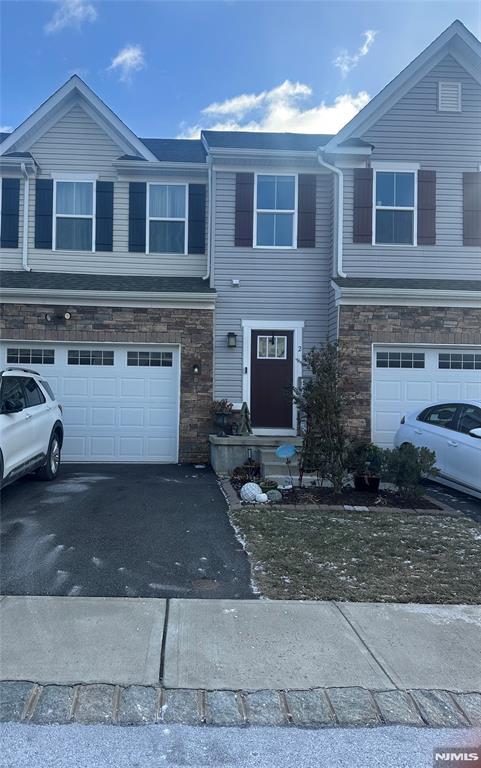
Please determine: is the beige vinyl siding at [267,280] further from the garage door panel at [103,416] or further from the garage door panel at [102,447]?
the garage door panel at [102,447]

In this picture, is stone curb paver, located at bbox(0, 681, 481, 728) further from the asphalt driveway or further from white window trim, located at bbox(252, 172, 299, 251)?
white window trim, located at bbox(252, 172, 299, 251)

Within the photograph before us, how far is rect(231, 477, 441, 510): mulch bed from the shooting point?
7.34m

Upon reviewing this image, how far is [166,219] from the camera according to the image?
1173 cm

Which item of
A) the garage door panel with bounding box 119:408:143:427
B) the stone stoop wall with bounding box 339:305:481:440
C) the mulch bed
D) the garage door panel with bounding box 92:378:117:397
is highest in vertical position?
the stone stoop wall with bounding box 339:305:481:440

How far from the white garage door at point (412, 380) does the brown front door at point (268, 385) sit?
183cm

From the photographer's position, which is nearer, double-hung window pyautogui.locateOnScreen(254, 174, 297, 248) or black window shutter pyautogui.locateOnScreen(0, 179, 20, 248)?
double-hung window pyautogui.locateOnScreen(254, 174, 297, 248)

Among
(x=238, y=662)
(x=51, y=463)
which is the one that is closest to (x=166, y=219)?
(x=51, y=463)

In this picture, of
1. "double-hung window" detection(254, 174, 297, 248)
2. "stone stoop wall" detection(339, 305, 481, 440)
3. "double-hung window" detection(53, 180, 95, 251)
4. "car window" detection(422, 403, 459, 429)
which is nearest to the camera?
"car window" detection(422, 403, 459, 429)

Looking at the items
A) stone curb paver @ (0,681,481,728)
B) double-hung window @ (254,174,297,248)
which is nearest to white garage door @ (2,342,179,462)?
double-hung window @ (254,174,297,248)

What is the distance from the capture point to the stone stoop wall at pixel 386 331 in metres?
10.2

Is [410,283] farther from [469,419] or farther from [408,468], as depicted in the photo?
[408,468]

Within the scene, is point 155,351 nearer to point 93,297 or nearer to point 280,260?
point 93,297

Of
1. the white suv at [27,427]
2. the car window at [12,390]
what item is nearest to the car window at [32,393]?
the white suv at [27,427]

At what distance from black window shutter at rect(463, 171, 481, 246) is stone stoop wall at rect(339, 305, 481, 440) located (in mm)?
1795
